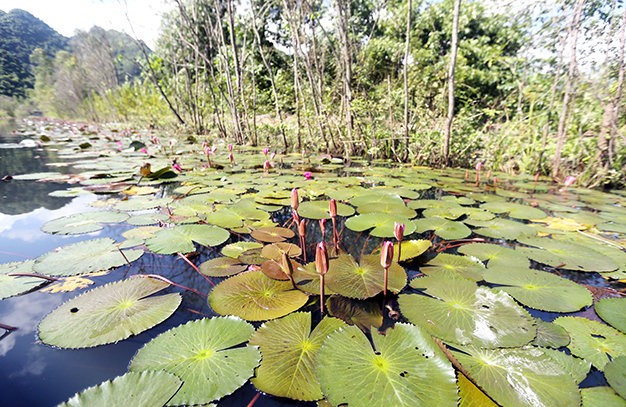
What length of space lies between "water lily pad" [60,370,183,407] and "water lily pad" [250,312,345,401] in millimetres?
198

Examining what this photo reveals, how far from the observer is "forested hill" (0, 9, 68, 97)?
127 ft

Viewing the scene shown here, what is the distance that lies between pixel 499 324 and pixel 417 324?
256mm

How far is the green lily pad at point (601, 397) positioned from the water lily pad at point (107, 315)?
3.81 ft

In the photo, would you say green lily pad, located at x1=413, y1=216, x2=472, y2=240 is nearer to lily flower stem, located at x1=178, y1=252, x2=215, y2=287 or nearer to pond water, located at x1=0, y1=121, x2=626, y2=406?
pond water, located at x1=0, y1=121, x2=626, y2=406

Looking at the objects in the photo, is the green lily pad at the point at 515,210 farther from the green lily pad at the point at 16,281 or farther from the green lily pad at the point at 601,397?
the green lily pad at the point at 16,281

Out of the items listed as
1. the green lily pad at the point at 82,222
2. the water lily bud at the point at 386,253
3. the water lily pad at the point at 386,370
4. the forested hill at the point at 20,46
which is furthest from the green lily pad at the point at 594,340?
the forested hill at the point at 20,46

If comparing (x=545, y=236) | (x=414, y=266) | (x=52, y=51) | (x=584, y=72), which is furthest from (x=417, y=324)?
(x=52, y=51)

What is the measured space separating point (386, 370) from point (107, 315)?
0.89 meters

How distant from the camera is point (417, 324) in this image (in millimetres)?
873

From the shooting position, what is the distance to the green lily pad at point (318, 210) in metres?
1.84

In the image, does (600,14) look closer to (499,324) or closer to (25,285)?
(499,324)

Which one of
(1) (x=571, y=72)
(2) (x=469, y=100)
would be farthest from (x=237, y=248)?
(2) (x=469, y=100)

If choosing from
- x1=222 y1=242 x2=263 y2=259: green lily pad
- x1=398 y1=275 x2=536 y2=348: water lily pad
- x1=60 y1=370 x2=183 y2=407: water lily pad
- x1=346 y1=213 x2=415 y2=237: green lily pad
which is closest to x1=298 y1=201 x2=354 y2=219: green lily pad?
x1=346 y1=213 x2=415 y2=237: green lily pad

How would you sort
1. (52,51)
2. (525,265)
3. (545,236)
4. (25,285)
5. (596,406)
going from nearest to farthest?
(596,406) < (25,285) < (525,265) < (545,236) < (52,51)
